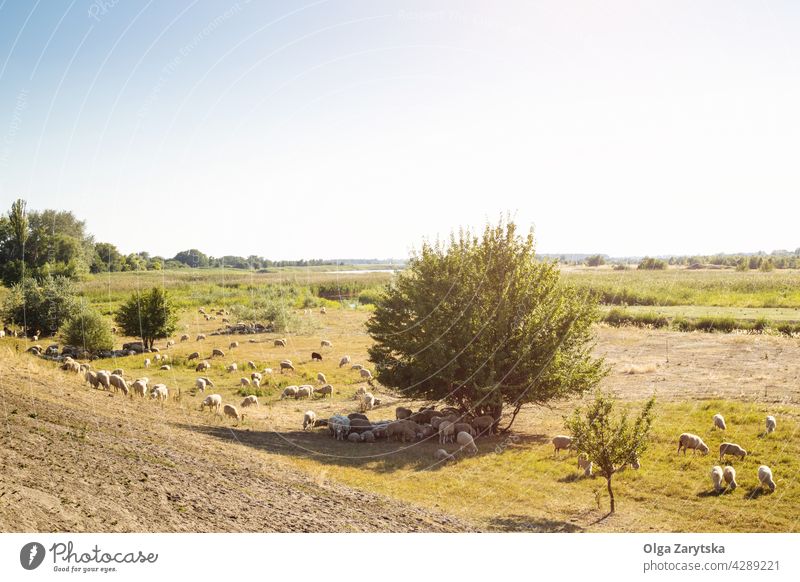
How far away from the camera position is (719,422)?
24.4 metres

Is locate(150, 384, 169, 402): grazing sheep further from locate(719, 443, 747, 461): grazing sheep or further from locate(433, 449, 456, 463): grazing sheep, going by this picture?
locate(719, 443, 747, 461): grazing sheep

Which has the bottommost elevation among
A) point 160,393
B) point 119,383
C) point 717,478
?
point 717,478

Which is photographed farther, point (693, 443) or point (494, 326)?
point (494, 326)

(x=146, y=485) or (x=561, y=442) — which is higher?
(x=146, y=485)

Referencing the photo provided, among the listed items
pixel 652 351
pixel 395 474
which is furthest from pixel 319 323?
pixel 395 474

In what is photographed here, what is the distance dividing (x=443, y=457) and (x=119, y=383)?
17.4 metres

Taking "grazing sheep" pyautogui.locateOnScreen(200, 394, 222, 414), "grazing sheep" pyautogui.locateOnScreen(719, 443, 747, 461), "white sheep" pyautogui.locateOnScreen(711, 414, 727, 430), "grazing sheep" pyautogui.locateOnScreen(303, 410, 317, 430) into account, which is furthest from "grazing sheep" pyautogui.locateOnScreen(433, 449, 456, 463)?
"grazing sheep" pyautogui.locateOnScreen(200, 394, 222, 414)

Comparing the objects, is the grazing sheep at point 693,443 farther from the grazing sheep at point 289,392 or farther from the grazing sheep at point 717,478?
the grazing sheep at point 289,392

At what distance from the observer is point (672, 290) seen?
77.8 meters

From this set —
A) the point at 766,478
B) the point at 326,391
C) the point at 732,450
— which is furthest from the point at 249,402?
the point at 766,478

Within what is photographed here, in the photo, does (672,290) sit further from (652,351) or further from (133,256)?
(133,256)

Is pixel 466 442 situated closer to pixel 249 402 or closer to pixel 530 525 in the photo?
pixel 530 525

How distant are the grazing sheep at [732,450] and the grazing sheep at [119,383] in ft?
84.4

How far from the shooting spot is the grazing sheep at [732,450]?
822 inches
